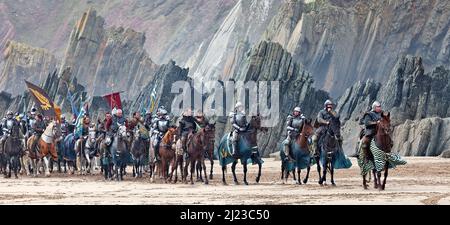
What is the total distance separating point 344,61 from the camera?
417 ft

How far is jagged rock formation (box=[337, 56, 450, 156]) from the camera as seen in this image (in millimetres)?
64938

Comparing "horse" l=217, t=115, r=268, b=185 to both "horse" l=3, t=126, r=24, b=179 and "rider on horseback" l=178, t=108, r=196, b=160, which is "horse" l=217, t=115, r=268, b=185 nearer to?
"rider on horseback" l=178, t=108, r=196, b=160

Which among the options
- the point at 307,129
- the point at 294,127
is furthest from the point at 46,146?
the point at 307,129

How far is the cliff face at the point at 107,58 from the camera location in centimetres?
16175

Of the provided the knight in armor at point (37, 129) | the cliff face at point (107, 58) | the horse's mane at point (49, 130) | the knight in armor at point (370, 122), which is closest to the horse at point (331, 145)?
the knight in armor at point (370, 122)

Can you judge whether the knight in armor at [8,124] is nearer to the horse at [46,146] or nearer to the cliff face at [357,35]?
the horse at [46,146]

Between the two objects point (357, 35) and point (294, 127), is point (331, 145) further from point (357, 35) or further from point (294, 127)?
point (357, 35)

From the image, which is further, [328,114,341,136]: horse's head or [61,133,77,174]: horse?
[61,133,77,174]: horse

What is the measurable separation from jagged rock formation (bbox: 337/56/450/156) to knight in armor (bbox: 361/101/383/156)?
3311 cm

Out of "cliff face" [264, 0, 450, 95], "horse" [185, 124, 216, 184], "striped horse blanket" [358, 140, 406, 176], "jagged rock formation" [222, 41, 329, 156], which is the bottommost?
"striped horse blanket" [358, 140, 406, 176]

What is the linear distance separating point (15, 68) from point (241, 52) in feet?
172

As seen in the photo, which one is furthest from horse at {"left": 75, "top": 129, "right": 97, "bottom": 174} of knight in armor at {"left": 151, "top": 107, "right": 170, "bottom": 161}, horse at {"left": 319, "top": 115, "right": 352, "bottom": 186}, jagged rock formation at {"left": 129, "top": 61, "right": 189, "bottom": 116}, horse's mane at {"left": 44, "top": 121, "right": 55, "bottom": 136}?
jagged rock formation at {"left": 129, "top": 61, "right": 189, "bottom": 116}

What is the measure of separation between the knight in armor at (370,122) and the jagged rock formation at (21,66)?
475 ft

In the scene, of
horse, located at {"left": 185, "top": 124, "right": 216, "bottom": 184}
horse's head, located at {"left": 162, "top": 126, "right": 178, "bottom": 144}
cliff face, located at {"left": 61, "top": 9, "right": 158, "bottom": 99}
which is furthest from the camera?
cliff face, located at {"left": 61, "top": 9, "right": 158, "bottom": 99}
